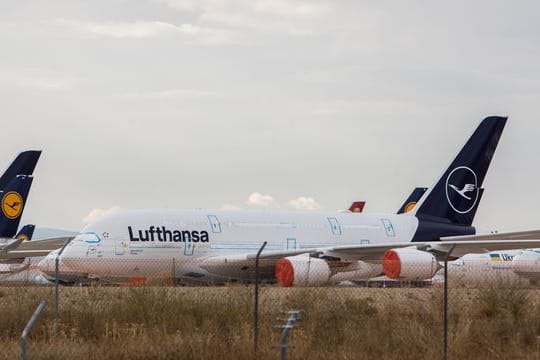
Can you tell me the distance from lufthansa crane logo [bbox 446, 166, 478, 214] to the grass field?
18704 millimetres

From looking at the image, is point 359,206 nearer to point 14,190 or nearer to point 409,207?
point 409,207

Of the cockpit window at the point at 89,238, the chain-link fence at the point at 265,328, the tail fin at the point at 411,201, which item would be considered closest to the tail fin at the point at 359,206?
the tail fin at the point at 411,201

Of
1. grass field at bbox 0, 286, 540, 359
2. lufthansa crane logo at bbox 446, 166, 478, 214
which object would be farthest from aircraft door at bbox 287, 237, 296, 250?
grass field at bbox 0, 286, 540, 359

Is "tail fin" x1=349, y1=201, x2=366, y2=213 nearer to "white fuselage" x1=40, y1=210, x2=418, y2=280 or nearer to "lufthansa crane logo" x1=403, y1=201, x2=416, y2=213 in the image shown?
"lufthansa crane logo" x1=403, y1=201, x2=416, y2=213

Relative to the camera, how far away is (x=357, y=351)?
55.9 ft

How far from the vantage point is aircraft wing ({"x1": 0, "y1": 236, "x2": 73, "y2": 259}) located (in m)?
35.0

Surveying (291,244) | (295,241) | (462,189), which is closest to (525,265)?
(462,189)

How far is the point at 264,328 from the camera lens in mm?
19953

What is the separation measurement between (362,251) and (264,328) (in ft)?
52.5

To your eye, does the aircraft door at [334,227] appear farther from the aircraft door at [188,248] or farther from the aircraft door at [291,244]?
the aircraft door at [188,248]

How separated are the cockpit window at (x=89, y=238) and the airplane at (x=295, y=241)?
0.04 m

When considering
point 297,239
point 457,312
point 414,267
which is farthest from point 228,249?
point 457,312

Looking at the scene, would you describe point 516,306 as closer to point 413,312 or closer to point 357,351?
point 413,312

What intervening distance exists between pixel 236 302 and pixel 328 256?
15046 millimetres
